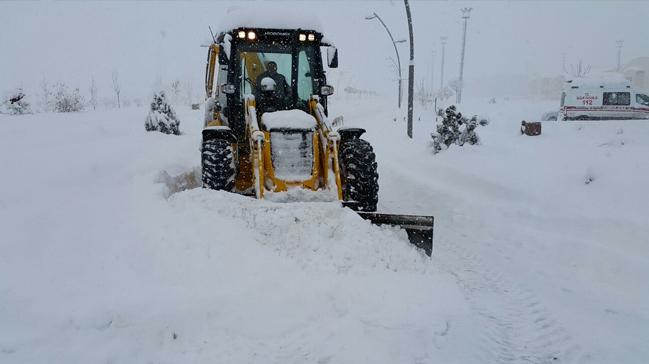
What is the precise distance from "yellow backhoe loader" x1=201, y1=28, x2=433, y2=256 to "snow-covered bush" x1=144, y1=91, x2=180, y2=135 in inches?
298

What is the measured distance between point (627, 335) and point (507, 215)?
12.3ft

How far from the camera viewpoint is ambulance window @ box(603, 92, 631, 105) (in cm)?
2223

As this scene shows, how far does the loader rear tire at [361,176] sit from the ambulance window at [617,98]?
1966 cm

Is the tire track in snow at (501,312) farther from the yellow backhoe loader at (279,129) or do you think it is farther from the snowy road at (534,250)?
the yellow backhoe loader at (279,129)

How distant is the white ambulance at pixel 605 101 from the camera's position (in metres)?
Result: 22.3

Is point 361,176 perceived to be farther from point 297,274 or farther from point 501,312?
point 501,312

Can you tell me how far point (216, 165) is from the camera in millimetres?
6680

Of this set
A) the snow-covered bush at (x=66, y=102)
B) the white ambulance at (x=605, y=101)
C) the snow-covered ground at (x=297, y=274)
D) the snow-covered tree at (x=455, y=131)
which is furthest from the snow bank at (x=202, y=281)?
the white ambulance at (x=605, y=101)

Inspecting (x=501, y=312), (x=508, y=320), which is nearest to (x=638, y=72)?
(x=501, y=312)

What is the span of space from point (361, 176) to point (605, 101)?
784 inches

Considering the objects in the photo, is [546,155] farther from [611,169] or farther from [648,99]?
[648,99]

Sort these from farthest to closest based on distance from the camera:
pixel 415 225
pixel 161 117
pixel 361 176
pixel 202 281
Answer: pixel 161 117 < pixel 361 176 < pixel 415 225 < pixel 202 281

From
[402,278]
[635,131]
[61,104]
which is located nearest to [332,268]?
[402,278]

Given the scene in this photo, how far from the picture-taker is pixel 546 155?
38.0ft
